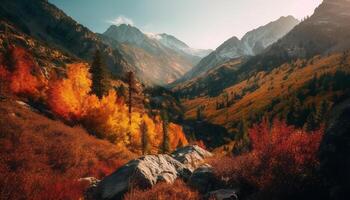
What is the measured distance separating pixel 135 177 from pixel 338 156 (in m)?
12.2

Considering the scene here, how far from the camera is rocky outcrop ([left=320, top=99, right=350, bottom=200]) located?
42.0 feet

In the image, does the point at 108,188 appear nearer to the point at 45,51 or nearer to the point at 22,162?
the point at 22,162

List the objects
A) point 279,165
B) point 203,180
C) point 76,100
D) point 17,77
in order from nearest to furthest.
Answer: point 279,165, point 203,180, point 76,100, point 17,77

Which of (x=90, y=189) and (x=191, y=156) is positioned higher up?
(x=191, y=156)

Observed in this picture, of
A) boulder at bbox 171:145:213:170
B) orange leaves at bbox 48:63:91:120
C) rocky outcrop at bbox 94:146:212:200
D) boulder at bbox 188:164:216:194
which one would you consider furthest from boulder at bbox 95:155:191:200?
orange leaves at bbox 48:63:91:120

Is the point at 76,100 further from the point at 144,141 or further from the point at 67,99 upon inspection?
the point at 144,141

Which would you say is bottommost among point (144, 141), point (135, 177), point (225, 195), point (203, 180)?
point (225, 195)

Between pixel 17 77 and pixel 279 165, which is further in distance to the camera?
pixel 17 77

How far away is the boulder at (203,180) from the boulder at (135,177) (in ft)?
5.67

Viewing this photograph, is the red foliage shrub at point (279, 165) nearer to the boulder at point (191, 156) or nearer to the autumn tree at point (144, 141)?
the boulder at point (191, 156)

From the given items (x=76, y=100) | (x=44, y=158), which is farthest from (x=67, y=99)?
(x=44, y=158)

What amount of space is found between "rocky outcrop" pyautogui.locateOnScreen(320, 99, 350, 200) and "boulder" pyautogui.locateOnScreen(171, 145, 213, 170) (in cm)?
1675

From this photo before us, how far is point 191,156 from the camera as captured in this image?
32250 mm

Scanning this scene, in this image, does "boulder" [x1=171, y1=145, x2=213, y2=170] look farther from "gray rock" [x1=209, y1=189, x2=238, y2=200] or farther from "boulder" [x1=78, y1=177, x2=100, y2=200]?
"gray rock" [x1=209, y1=189, x2=238, y2=200]
